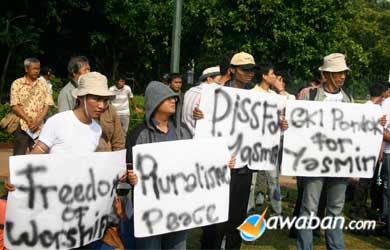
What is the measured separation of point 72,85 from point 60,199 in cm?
204

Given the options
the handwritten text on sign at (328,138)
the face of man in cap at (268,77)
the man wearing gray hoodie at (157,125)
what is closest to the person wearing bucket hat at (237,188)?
the handwritten text on sign at (328,138)

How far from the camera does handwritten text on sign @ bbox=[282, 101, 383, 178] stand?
5.21 m

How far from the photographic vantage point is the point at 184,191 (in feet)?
13.7

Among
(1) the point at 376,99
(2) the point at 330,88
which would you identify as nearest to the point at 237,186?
(2) the point at 330,88

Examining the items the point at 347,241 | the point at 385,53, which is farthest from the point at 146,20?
the point at 385,53

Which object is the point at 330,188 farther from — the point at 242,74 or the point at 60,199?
the point at 60,199

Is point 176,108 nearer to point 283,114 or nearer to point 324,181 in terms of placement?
point 283,114

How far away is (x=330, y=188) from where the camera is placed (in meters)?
5.27

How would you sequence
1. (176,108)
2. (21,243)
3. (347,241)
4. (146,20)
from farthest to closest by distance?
(146,20) → (347,241) → (176,108) → (21,243)

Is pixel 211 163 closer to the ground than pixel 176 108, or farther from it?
closer to the ground

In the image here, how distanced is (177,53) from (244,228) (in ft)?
11.2

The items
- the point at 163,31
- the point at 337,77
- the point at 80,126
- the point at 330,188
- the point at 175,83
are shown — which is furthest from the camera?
the point at 163,31

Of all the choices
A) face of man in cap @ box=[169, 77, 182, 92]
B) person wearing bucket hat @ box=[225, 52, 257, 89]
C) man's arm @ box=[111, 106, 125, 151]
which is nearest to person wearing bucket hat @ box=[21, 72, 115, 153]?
man's arm @ box=[111, 106, 125, 151]

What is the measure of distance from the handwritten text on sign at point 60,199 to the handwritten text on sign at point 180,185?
199mm
